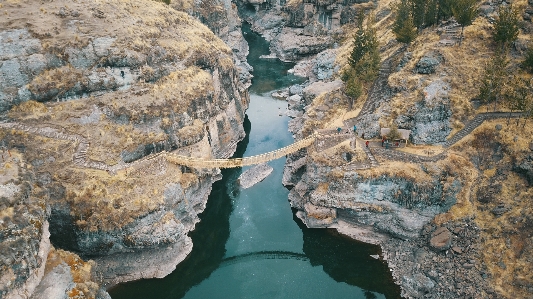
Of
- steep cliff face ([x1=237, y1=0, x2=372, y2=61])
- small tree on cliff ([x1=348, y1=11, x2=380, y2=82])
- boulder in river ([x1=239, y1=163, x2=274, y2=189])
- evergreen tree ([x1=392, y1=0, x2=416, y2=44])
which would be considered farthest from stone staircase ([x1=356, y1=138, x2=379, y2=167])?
steep cliff face ([x1=237, y1=0, x2=372, y2=61])

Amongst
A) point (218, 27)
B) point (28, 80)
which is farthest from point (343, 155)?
point (218, 27)

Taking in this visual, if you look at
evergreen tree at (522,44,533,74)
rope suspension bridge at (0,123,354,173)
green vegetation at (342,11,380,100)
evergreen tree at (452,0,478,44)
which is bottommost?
rope suspension bridge at (0,123,354,173)

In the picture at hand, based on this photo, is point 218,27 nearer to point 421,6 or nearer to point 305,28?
point 305,28

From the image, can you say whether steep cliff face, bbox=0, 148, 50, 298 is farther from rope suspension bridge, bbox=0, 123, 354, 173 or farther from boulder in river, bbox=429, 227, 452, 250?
boulder in river, bbox=429, 227, 452, 250

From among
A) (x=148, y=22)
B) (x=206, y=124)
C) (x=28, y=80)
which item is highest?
(x=148, y=22)

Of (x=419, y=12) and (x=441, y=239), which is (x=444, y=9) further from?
(x=441, y=239)

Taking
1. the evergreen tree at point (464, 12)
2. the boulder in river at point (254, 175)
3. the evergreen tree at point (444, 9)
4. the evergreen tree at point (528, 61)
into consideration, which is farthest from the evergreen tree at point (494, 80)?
the boulder in river at point (254, 175)
